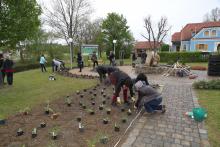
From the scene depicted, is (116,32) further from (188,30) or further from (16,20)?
(16,20)

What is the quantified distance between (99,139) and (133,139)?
73 cm

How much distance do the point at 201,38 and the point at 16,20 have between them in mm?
34959

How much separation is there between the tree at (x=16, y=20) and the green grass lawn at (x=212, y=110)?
Answer: 864 centimetres

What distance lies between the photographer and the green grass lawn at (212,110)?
12.8ft

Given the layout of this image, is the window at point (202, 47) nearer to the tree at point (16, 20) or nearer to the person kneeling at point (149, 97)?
the tree at point (16, 20)

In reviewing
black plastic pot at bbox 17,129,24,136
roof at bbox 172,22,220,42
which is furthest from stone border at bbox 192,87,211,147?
roof at bbox 172,22,220,42

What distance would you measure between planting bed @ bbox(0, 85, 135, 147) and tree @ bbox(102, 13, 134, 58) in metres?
34.3

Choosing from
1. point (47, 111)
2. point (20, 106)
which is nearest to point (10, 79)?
point (20, 106)

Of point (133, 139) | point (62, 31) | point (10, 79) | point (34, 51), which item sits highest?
point (62, 31)

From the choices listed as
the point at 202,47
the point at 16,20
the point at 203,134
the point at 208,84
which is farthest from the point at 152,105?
the point at 202,47

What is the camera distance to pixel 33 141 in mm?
3766

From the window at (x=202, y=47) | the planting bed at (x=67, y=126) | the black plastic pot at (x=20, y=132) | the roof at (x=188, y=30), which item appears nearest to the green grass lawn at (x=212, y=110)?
the planting bed at (x=67, y=126)

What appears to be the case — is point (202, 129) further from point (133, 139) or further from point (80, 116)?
point (80, 116)

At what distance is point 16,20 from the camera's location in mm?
8703
